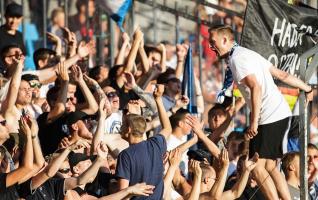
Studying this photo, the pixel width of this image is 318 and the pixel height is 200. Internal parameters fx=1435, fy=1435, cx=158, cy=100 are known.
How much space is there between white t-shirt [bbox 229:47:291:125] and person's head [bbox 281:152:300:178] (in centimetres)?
84

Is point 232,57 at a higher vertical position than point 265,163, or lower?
higher

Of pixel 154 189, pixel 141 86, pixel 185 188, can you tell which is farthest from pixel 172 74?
pixel 154 189

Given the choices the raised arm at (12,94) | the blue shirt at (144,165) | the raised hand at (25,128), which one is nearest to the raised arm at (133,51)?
the raised arm at (12,94)

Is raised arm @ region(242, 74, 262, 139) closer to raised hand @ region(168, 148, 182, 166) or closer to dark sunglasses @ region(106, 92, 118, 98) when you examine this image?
raised hand @ region(168, 148, 182, 166)

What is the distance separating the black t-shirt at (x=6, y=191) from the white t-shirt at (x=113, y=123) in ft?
12.1

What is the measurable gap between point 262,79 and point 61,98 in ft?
7.43

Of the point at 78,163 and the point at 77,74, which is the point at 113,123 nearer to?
the point at 77,74

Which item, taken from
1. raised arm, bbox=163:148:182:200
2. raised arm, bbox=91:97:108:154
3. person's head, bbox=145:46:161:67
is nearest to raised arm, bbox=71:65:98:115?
raised arm, bbox=91:97:108:154

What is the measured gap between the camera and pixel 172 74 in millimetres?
17609

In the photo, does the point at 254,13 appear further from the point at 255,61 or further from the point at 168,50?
the point at 168,50

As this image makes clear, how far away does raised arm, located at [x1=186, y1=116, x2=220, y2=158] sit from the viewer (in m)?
15.3

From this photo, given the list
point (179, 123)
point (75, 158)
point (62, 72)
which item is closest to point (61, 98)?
point (62, 72)

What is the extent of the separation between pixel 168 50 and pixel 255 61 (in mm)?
5482

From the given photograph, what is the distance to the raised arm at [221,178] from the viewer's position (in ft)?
47.7
